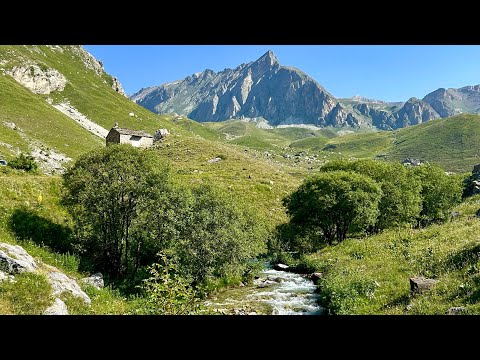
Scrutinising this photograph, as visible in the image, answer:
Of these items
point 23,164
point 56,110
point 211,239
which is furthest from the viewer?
point 56,110

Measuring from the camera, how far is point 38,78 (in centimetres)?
14962

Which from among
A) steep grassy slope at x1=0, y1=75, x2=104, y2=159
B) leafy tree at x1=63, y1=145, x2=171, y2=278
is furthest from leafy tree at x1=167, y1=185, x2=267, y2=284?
steep grassy slope at x1=0, y1=75, x2=104, y2=159

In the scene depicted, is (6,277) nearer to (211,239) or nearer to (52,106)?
(211,239)

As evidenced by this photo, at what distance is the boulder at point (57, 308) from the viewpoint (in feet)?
45.6

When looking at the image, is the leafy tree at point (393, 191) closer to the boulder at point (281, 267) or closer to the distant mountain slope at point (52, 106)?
the boulder at point (281, 267)

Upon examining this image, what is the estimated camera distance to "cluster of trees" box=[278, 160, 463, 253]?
4550 centimetres

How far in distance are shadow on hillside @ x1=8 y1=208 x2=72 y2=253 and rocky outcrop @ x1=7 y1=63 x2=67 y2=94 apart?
138976 mm

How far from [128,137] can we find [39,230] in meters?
87.3

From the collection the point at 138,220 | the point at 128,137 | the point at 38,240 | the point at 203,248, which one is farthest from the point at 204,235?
the point at 128,137

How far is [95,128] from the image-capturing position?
142 m

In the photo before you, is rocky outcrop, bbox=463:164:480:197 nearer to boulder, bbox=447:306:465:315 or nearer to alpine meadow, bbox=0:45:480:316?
alpine meadow, bbox=0:45:480:316
